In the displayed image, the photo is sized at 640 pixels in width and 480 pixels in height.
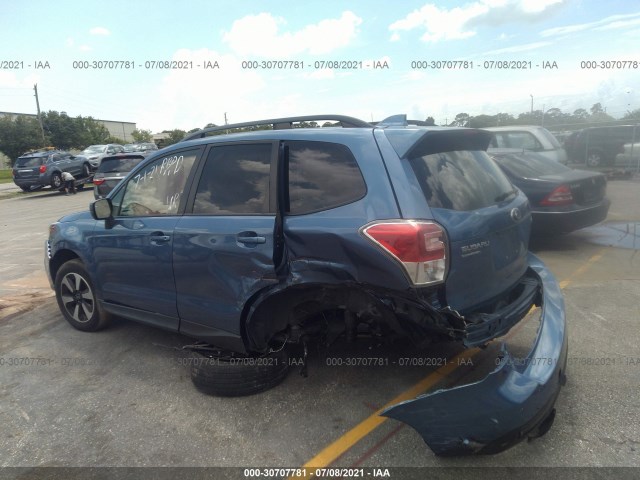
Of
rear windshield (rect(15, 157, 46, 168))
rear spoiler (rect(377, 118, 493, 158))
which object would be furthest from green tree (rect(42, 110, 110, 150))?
rear spoiler (rect(377, 118, 493, 158))

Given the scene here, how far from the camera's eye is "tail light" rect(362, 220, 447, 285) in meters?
2.51

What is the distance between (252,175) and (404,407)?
1798mm

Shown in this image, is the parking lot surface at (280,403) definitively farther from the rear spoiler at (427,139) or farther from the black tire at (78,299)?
the rear spoiler at (427,139)

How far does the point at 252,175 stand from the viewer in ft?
10.7

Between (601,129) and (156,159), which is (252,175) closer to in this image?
(156,159)

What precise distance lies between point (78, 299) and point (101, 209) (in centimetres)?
114

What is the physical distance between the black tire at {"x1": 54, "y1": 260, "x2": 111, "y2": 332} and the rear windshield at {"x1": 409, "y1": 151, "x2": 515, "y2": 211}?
3238 mm

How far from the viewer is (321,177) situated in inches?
116

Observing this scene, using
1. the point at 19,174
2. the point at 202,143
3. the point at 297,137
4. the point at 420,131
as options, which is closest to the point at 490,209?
the point at 420,131

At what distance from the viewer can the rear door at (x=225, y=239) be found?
10.0ft

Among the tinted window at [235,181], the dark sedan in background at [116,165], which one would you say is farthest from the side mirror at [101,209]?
the dark sedan in background at [116,165]

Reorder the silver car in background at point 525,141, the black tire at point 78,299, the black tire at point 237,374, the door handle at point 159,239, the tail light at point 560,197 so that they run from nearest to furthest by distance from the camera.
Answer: the black tire at point 237,374, the door handle at point 159,239, the black tire at point 78,299, the tail light at point 560,197, the silver car in background at point 525,141

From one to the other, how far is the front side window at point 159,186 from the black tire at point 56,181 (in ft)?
62.2

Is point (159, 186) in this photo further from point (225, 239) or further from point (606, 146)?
point (606, 146)
